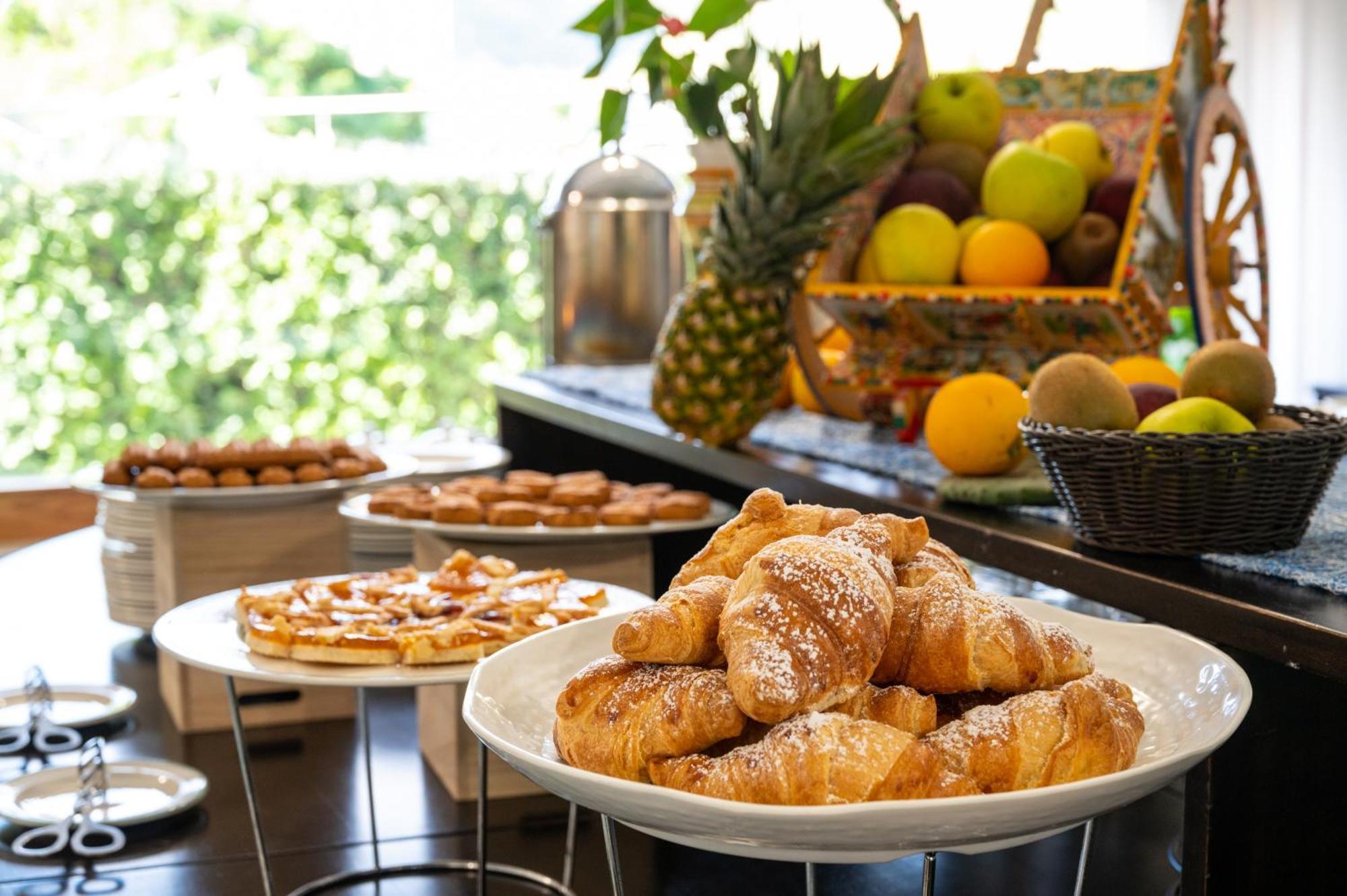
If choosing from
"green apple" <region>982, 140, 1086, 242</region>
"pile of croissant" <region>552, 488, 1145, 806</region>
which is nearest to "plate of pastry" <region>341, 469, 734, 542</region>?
"green apple" <region>982, 140, 1086, 242</region>

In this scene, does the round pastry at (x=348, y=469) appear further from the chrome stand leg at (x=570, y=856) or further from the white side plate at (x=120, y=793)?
the chrome stand leg at (x=570, y=856)

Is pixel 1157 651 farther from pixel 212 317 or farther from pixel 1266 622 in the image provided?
pixel 212 317

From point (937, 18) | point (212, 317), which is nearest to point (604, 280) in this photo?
point (937, 18)

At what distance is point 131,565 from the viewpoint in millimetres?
2578

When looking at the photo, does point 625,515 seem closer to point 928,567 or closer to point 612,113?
point 612,113

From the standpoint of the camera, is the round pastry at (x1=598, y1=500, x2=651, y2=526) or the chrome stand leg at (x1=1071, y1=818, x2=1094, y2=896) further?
the round pastry at (x1=598, y1=500, x2=651, y2=526)

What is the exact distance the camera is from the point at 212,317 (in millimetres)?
6824

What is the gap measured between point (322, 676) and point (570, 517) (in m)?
0.75

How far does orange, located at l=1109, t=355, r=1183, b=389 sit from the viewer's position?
1558mm

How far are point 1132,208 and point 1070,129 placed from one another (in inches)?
8.1

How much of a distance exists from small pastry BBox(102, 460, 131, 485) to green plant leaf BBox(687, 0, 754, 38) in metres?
1.17

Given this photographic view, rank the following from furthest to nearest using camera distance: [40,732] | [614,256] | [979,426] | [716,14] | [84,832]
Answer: [614,256], [716,14], [40,732], [84,832], [979,426]

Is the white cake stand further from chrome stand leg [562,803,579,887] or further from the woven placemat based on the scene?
the woven placemat

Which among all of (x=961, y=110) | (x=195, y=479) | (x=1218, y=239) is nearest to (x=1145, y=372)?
(x=1218, y=239)
